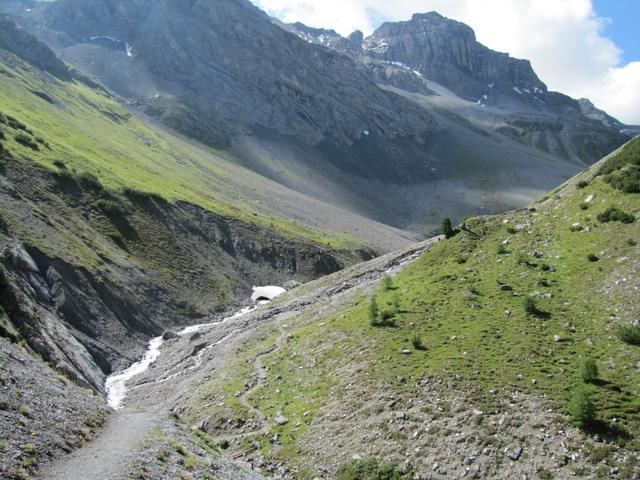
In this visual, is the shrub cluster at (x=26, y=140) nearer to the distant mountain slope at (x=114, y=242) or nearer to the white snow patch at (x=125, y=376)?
the distant mountain slope at (x=114, y=242)

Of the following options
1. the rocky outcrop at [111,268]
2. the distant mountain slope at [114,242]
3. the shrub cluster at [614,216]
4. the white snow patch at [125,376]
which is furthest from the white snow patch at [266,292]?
the shrub cluster at [614,216]

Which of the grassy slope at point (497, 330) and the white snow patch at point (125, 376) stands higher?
the grassy slope at point (497, 330)

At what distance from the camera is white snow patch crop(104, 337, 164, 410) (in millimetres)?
51716

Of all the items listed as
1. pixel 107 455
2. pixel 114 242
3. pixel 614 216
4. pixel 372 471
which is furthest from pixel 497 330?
pixel 114 242

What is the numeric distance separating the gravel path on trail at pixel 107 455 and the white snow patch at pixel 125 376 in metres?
18.4

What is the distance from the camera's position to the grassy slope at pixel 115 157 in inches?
4299

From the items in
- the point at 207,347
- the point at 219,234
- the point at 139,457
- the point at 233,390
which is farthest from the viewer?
the point at 219,234

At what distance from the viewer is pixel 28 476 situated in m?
20.1

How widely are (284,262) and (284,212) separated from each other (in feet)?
153

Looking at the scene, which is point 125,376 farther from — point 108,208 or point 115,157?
point 115,157

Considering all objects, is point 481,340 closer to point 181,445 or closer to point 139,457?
point 181,445

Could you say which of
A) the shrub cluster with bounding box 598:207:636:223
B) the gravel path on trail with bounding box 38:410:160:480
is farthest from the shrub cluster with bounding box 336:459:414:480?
the shrub cluster with bounding box 598:207:636:223

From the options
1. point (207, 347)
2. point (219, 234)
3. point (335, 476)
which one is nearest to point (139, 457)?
point (335, 476)

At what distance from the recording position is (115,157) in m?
134
